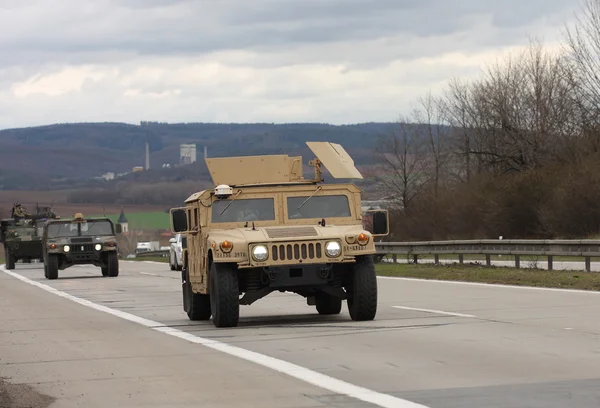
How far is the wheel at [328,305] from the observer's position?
727 inches

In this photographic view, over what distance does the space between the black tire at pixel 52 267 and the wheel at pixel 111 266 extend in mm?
1550

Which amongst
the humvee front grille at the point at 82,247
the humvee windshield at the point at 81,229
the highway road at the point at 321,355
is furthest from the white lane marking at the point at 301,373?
Answer: the humvee windshield at the point at 81,229

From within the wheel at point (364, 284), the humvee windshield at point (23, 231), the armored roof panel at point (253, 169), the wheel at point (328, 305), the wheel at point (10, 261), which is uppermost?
the humvee windshield at point (23, 231)

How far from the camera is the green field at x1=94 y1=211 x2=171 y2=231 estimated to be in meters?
164

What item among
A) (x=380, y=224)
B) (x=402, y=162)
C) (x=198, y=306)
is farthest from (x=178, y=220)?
(x=402, y=162)

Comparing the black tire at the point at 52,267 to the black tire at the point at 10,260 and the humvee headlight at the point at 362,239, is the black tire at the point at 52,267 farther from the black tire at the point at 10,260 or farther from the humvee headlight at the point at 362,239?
the humvee headlight at the point at 362,239

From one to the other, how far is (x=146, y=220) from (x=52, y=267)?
12857cm

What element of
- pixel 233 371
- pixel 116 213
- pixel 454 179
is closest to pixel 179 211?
pixel 233 371

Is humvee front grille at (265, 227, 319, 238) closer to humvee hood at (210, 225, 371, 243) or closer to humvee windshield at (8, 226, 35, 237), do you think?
humvee hood at (210, 225, 371, 243)

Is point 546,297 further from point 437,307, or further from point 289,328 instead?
point 289,328

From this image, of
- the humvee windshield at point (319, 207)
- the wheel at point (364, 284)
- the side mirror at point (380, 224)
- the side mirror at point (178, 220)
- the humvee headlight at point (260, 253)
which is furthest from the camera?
the side mirror at point (178, 220)

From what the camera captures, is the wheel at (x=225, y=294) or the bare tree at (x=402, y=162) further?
the bare tree at (x=402, y=162)

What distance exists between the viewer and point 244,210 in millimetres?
17641

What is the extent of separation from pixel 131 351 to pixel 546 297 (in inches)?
344
